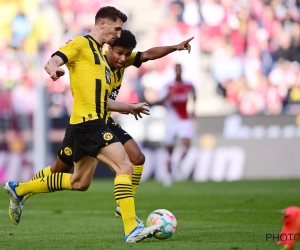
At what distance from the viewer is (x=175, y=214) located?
349 inches

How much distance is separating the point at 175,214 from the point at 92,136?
9.63ft

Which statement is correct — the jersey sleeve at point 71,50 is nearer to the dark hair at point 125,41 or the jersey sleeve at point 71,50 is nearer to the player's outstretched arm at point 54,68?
the player's outstretched arm at point 54,68

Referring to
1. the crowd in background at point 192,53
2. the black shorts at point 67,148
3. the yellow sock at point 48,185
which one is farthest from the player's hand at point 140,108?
the crowd in background at point 192,53

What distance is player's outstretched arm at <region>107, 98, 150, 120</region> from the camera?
250 inches

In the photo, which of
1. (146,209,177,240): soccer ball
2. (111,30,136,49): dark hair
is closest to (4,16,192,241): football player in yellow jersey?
(111,30,136,49): dark hair

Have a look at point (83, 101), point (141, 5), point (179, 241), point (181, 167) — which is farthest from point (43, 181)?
point (141, 5)

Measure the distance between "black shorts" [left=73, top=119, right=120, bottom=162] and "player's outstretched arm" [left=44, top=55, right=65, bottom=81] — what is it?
59 centimetres

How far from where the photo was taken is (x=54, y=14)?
20297 millimetres

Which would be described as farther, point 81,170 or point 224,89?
point 224,89

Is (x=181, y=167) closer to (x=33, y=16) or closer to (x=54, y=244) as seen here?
(x=33, y=16)

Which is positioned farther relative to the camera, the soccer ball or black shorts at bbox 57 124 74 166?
black shorts at bbox 57 124 74 166

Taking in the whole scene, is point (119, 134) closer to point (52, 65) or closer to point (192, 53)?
point (52, 65)

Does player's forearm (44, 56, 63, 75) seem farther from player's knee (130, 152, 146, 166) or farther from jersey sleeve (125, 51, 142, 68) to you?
player's knee (130, 152, 146, 166)

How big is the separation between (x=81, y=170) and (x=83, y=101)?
2.28ft
